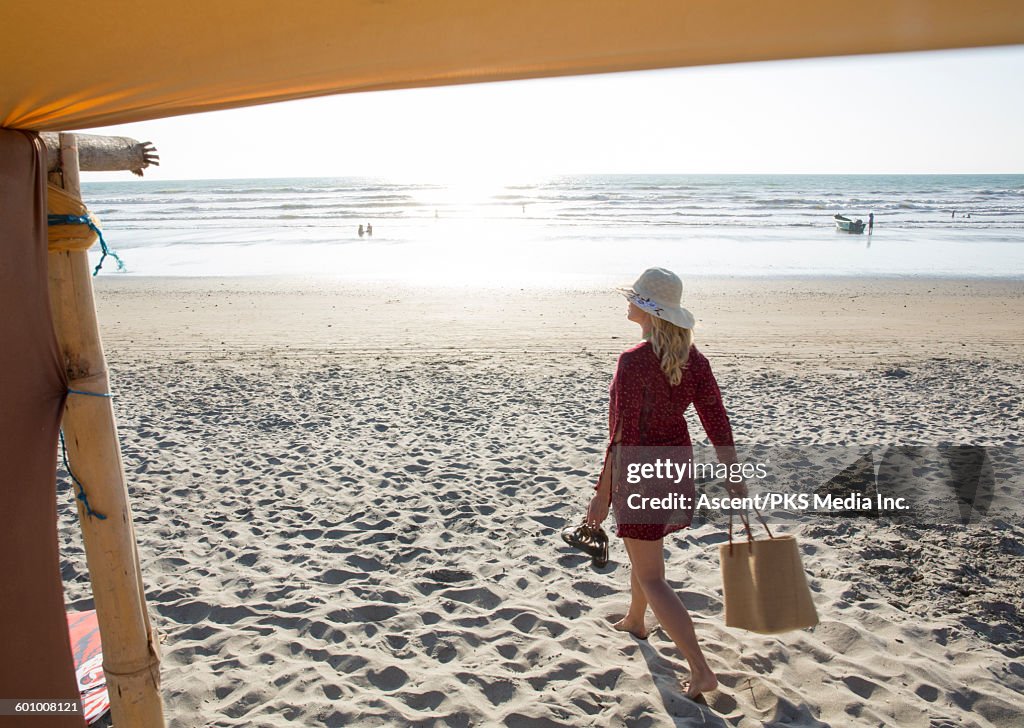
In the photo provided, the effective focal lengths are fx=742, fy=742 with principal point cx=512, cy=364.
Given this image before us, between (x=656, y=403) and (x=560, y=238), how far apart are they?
976 inches

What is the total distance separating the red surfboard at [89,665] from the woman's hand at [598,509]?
206 centimetres

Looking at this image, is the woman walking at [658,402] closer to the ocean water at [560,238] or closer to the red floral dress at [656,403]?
the red floral dress at [656,403]

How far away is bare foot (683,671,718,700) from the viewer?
10.4 ft

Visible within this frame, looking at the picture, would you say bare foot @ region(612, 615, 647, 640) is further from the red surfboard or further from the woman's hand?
the red surfboard

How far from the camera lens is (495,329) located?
11984mm

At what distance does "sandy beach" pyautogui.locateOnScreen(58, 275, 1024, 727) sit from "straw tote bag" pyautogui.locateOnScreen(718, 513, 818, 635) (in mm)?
404

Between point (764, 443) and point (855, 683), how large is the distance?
3.24m

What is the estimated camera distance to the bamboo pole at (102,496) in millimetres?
2240

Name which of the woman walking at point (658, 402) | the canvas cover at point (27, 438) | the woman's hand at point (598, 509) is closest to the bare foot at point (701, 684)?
the woman walking at point (658, 402)

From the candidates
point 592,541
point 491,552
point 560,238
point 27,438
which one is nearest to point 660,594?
point 592,541

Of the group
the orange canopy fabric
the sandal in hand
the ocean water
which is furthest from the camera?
the ocean water

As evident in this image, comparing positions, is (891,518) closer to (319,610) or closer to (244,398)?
(319,610)

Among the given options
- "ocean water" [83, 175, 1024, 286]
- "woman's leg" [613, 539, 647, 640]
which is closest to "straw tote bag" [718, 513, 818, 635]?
"woman's leg" [613, 539, 647, 640]

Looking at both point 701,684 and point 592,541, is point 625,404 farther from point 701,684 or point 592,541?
point 701,684
